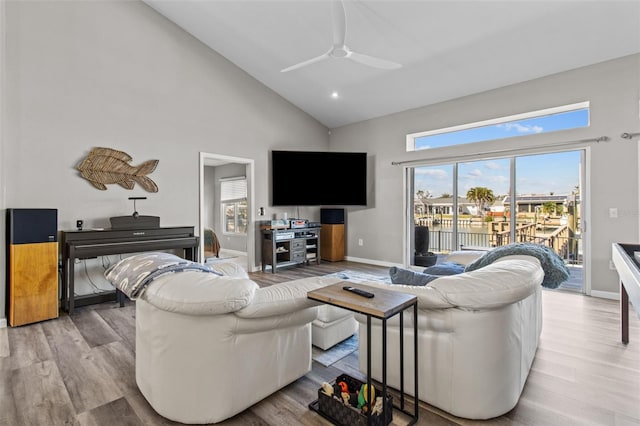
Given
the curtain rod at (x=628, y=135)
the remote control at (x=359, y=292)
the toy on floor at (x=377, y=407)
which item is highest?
the curtain rod at (x=628, y=135)

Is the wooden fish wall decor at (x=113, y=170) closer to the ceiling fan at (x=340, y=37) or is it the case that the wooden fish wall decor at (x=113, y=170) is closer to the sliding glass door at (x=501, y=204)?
the ceiling fan at (x=340, y=37)

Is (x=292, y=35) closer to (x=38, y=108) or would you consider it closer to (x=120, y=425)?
(x=38, y=108)

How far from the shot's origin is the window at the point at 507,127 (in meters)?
4.13

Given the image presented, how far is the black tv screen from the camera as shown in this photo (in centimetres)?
585

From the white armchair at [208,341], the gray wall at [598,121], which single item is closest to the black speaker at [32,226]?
the white armchair at [208,341]

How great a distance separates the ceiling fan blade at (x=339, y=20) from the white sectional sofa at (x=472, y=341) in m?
2.32

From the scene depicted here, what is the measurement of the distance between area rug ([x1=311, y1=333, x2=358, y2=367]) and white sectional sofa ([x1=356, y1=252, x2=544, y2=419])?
2.31ft

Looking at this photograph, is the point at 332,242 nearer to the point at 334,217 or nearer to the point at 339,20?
the point at 334,217

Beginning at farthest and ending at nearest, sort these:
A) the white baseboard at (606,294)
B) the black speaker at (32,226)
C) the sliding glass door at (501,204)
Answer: the sliding glass door at (501,204) → the white baseboard at (606,294) → the black speaker at (32,226)

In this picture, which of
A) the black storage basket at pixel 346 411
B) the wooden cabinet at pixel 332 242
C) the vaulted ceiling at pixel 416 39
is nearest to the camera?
the black storage basket at pixel 346 411

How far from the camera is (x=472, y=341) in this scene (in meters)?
1.57

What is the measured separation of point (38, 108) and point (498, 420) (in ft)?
16.2

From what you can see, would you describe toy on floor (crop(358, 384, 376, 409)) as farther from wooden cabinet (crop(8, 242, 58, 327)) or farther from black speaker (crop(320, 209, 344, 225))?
black speaker (crop(320, 209, 344, 225))

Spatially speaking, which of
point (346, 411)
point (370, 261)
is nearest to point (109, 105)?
point (346, 411)
